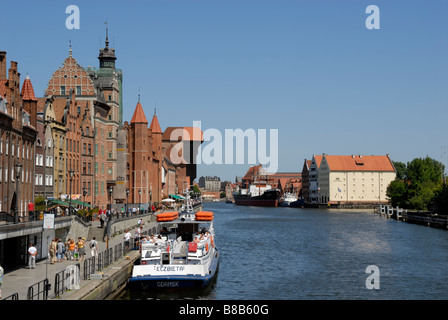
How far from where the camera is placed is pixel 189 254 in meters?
36.9

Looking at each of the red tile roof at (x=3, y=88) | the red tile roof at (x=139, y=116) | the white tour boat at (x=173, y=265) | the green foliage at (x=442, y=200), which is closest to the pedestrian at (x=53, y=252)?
the white tour boat at (x=173, y=265)

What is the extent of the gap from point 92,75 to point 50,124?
1279 inches

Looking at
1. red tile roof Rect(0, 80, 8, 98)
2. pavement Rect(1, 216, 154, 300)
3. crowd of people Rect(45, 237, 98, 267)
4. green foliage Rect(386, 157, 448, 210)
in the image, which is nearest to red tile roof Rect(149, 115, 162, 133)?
green foliage Rect(386, 157, 448, 210)

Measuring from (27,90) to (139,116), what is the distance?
64.9 meters

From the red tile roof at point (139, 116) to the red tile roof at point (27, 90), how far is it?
63250mm

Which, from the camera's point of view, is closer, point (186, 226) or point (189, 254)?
point (189, 254)

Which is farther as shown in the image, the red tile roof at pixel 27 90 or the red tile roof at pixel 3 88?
the red tile roof at pixel 27 90

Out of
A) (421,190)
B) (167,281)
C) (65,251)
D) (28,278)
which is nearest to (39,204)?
(65,251)

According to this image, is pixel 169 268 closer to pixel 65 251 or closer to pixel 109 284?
pixel 109 284

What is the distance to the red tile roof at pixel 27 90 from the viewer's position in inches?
2160

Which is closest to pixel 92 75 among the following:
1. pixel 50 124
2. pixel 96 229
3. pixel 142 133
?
pixel 142 133

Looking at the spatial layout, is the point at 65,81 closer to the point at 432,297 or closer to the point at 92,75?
the point at 92,75

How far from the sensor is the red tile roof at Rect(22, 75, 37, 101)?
5488cm

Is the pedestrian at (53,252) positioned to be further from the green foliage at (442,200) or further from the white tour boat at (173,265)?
the green foliage at (442,200)
